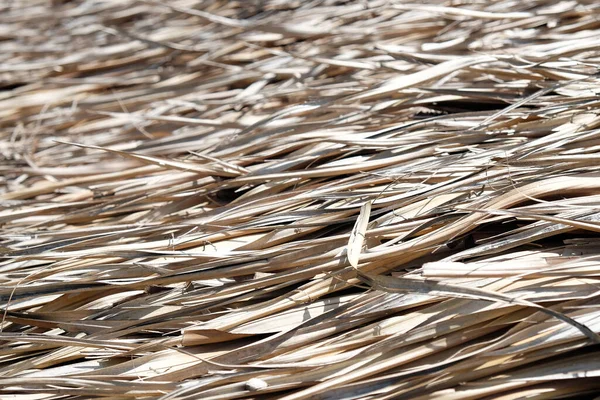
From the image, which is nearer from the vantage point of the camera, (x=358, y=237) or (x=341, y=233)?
(x=358, y=237)

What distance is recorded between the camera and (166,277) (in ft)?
2.76

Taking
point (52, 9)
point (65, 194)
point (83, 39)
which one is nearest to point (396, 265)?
point (65, 194)

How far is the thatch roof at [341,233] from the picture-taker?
708 mm

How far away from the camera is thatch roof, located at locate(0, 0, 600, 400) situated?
0.71 m

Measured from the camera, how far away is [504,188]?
2.61ft

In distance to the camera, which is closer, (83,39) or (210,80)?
(210,80)

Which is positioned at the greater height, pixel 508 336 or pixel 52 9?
pixel 52 9

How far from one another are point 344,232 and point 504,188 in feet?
0.62

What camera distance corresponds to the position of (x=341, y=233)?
864 millimetres

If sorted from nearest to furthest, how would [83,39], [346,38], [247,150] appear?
[247,150]
[346,38]
[83,39]

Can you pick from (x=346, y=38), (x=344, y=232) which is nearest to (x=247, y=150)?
(x=344, y=232)

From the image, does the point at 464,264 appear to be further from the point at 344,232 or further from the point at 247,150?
the point at 247,150

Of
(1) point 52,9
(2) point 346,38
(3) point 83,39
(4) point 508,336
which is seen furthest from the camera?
(1) point 52,9

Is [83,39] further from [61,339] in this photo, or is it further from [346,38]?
[61,339]
